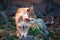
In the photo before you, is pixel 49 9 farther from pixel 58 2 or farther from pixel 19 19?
pixel 19 19

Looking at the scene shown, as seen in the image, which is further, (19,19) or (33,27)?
(33,27)

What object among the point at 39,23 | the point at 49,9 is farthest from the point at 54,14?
the point at 39,23

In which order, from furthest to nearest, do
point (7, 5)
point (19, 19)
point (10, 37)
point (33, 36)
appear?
1. point (7, 5)
2. point (10, 37)
3. point (33, 36)
4. point (19, 19)

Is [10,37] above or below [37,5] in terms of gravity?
below

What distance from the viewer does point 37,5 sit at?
27.4ft

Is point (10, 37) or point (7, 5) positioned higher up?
point (7, 5)

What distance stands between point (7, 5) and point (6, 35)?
3.81 metres

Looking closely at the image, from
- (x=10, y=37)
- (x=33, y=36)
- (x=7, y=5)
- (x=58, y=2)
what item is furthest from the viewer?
(x=58, y=2)

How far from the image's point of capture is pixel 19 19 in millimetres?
3195

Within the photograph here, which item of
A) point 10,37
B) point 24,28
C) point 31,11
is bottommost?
point 10,37

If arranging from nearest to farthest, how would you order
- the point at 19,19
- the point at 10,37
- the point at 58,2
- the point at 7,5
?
1. the point at 19,19
2. the point at 10,37
3. the point at 7,5
4. the point at 58,2

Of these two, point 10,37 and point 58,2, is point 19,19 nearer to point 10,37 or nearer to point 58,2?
point 10,37

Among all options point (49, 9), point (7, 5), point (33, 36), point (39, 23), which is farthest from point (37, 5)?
point (33, 36)

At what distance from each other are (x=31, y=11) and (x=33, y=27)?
3.86 feet
